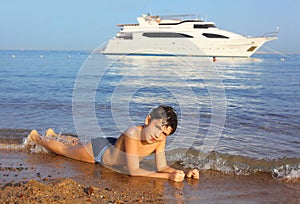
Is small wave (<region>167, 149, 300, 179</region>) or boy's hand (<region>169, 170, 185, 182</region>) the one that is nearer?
boy's hand (<region>169, 170, 185, 182</region>)

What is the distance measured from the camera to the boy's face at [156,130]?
317cm

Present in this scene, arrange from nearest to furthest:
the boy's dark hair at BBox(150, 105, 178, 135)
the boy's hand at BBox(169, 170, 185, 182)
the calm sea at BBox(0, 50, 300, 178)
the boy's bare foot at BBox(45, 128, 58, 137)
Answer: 1. the boy's dark hair at BBox(150, 105, 178, 135)
2. the boy's hand at BBox(169, 170, 185, 182)
3. the calm sea at BBox(0, 50, 300, 178)
4. the boy's bare foot at BBox(45, 128, 58, 137)

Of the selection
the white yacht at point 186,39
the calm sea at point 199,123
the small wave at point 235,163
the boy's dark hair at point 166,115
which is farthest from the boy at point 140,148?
the white yacht at point 186,39

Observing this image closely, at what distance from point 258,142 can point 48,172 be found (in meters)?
3.14

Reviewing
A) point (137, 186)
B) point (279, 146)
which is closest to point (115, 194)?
point (137, 186)

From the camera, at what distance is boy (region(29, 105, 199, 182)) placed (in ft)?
10.4

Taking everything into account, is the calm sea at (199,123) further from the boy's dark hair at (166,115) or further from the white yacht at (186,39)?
the white yacht at (186,39)

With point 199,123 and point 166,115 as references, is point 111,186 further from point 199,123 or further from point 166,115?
point 199,123

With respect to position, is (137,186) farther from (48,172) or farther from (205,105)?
(205,105)

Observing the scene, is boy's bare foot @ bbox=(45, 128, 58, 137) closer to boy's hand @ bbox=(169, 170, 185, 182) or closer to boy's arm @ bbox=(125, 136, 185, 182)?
boy's arm @ bbox=(125, 136, 185, 182)

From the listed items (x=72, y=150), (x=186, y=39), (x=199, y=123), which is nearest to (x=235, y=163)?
(x=72, y=150)

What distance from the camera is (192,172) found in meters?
3.47

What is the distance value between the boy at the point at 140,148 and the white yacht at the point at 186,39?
124 ft

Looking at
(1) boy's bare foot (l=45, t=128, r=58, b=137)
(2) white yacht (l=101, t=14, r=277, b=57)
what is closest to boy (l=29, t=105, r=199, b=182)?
(1) boy's bare foot (l=45, t=128, r=58, b=137)
